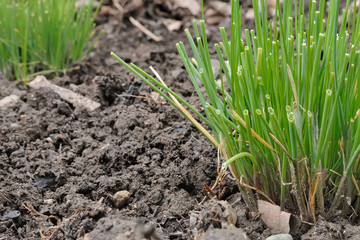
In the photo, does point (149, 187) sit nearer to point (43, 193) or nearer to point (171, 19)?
point (43, 193)

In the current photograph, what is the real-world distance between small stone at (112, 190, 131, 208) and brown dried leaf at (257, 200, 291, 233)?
19.7 inches

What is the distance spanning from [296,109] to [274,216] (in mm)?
393

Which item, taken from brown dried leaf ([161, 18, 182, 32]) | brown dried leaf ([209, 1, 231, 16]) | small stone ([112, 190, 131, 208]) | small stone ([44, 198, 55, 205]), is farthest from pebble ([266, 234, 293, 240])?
brown dried leaf ([209, 1, 231, 16])

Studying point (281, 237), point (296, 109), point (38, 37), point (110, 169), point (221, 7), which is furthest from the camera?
point (221, 7)

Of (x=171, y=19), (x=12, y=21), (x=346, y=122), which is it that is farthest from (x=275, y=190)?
(x=171, y=19)

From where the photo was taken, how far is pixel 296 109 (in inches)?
63.1

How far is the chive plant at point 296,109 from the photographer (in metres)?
1.59

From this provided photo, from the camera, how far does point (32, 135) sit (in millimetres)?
2484

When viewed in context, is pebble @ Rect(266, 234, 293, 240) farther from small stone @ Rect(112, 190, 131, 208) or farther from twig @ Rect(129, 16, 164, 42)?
twig @ Rect(129, 16, 164, 42)

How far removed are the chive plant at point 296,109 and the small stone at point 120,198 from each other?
44 centimetres

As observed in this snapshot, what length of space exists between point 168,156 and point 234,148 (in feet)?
1.74

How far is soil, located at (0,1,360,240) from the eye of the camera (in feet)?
5.90

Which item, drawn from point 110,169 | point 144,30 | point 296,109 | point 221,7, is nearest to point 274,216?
point 296,109

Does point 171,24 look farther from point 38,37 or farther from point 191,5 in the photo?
point 38,37
